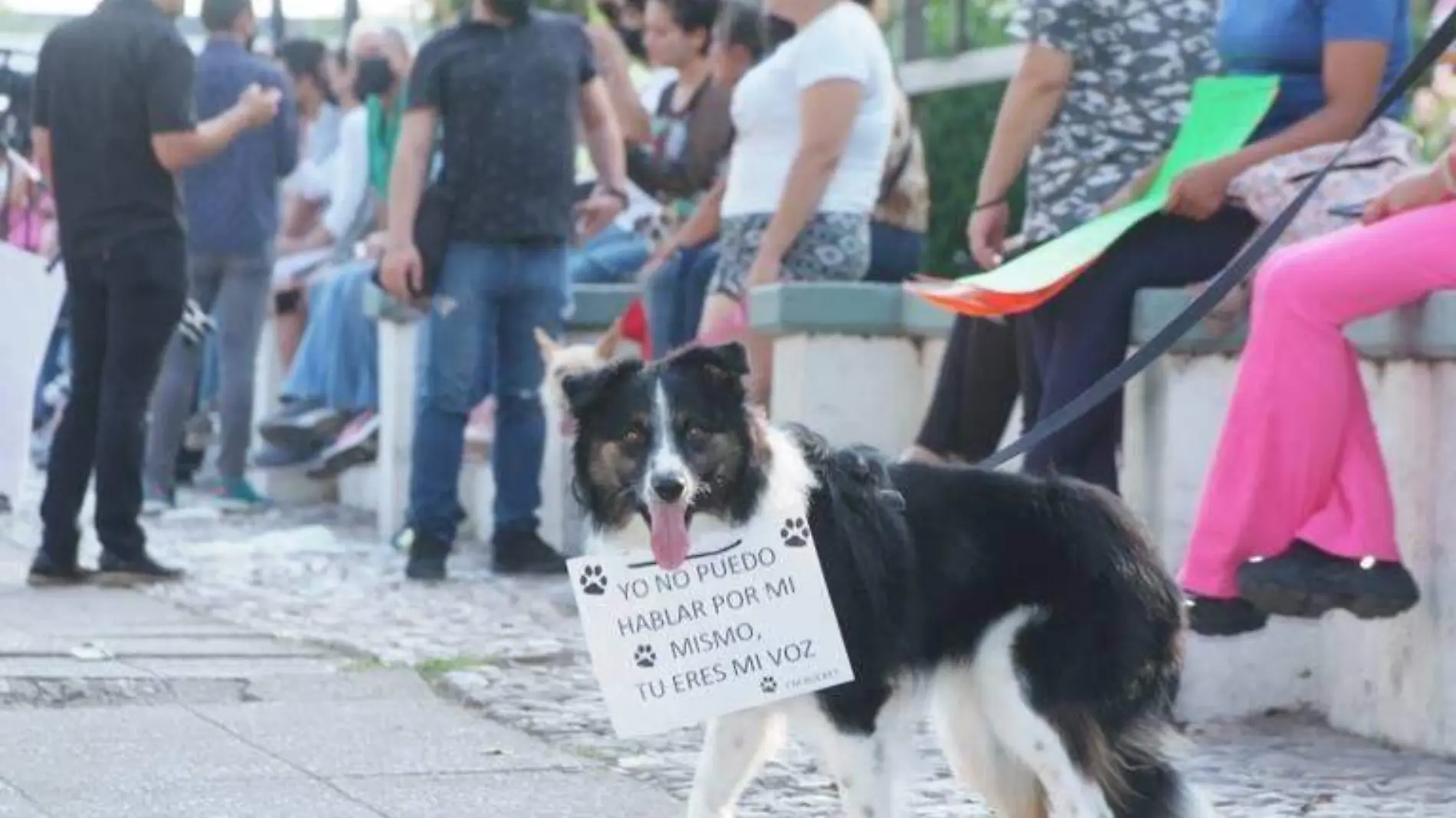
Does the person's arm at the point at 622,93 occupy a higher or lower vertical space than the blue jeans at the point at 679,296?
higher

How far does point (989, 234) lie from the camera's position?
793 cm

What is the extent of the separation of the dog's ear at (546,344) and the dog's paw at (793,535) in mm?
4798

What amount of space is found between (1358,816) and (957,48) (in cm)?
1131

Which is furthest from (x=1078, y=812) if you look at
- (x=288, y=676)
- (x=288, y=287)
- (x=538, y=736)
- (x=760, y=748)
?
(x=288, y=287)

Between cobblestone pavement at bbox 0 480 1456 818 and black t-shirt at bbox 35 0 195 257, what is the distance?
1.33 meters

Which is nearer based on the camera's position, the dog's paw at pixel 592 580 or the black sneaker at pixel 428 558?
the dog's paw at pixel 592 580

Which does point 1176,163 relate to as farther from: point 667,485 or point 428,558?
point 428,558

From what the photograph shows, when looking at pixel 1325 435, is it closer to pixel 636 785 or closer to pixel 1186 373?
pixel 1186 373

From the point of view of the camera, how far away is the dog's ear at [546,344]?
33.4ft

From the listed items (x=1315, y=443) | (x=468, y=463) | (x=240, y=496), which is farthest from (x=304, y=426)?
(x=1315, y=443)

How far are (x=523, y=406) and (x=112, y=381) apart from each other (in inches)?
58.5

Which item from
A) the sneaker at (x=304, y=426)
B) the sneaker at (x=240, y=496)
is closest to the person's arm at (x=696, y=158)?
the sneaker at (x=304, y=426)

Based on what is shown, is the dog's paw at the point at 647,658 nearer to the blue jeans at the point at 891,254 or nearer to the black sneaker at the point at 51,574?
the blue jeans at the point at 891,254

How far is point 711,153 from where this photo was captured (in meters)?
10.5
